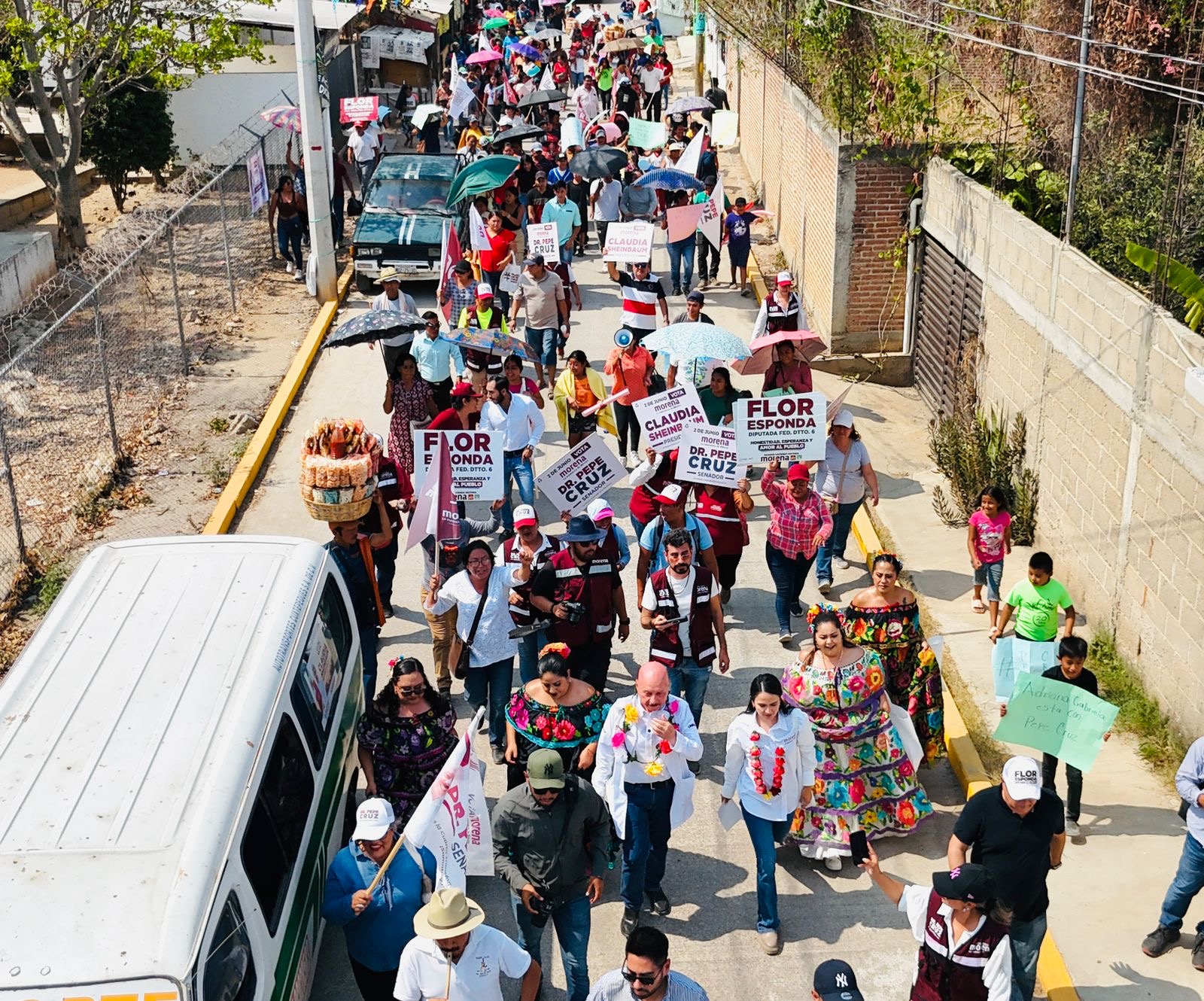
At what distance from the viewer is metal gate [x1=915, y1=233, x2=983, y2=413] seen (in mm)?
15523

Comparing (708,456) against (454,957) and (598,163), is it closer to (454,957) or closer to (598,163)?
(454,957)

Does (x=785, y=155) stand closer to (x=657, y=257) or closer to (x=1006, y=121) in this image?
(x=657, y=257)

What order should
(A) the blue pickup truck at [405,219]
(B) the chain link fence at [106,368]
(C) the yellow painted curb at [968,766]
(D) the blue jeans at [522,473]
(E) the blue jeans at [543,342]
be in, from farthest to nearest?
(A) the blue pickup truck at [405,219] < (E) the blue jeans at [543,342] < (B) the chain link fence at [106,368] < (D) the blue jeans at [522,473] < (C) the yellow painted curb at [968,766]

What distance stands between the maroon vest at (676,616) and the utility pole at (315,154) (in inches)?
520

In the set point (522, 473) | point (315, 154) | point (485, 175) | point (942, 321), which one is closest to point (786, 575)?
point (522, 473)

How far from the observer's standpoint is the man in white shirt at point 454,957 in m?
6.07

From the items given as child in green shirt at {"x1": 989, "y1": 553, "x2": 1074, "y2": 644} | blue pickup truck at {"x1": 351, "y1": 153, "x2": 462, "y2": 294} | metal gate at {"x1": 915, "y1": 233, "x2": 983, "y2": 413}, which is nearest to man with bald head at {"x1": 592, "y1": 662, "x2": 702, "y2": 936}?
child in green shirt at {"x1": 989, "y1": 553, "x2": 1074, "y2": 644}

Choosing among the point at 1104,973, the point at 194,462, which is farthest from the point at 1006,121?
the point at 1104,973

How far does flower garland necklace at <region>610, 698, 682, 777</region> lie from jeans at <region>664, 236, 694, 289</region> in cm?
1389

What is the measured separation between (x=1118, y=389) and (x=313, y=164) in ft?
43.6

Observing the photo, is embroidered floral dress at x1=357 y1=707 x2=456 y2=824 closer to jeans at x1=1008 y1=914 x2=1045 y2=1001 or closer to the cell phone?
the cell phone

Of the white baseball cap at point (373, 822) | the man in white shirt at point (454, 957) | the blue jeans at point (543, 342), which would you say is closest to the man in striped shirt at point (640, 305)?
the blue jeans at point (543, 342)

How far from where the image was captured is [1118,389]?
35.7ft

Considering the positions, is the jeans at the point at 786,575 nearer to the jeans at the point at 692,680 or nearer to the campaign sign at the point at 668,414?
the campaign sign at the point at 668,414
